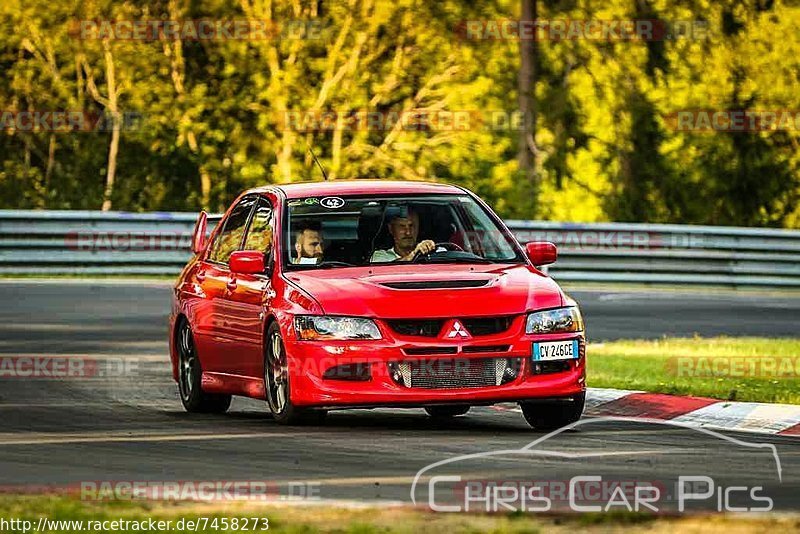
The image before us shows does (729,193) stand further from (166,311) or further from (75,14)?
(166,311)

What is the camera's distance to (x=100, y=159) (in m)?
35.2

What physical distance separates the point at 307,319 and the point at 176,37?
1283 inches

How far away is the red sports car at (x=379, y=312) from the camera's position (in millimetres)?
11828

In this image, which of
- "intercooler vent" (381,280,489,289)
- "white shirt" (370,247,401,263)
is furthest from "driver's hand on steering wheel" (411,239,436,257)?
"intercooler vent" (381,280,489,289)

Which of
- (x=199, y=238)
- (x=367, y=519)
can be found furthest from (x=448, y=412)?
(x=367, y=519)

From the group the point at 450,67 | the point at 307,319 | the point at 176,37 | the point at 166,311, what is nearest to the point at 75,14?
the point at 176,37

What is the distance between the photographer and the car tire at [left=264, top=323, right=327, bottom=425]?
12250mm

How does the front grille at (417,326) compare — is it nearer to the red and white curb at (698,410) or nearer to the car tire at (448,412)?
the car tire at (448,412)

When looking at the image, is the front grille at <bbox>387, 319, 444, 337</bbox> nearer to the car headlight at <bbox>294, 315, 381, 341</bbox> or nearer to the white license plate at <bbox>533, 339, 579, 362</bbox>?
the car headlight at <bbox>294, 315, 381, 341</bbox>

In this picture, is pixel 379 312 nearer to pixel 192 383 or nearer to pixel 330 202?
pixel 330 202

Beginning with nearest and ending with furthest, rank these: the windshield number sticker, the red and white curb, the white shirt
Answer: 1. the red and white curb
2. the white shirt
3. the windshield number sticker

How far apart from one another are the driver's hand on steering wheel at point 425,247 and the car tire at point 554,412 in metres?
1.18

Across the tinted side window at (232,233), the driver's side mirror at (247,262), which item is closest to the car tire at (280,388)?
the driver's side mirror at (247,262)

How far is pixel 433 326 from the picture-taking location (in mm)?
11820
